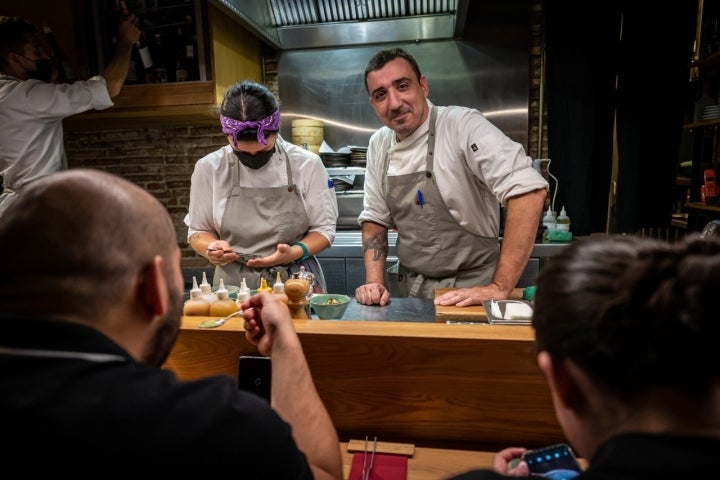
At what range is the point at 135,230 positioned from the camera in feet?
2.32

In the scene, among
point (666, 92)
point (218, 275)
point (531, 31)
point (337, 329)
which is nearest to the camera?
point (337, 329)

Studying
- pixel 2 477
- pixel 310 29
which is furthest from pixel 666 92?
pixel 2 477

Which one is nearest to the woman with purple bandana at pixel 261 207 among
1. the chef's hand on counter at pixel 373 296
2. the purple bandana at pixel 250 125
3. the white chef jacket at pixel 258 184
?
the white chef jacket at pixel 258 184

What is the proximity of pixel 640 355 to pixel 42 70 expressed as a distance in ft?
11.7

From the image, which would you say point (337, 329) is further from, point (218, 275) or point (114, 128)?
point (114, 128)

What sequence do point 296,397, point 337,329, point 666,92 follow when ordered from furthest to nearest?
point 666,92, point 337,329, point 296,397

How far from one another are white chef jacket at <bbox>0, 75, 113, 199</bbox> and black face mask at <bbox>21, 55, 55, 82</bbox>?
8 cm

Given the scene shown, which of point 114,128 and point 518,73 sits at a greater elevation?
point 518,73

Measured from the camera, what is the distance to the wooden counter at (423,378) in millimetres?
1088

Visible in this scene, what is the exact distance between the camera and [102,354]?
0.63 meters

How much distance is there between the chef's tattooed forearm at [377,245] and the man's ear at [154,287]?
5.34 ft

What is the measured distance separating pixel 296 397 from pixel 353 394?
250mm

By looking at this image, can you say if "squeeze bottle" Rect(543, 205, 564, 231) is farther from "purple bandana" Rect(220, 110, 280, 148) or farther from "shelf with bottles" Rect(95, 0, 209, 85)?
"shelf with bottles" Rect(95, 0, 209, 85)

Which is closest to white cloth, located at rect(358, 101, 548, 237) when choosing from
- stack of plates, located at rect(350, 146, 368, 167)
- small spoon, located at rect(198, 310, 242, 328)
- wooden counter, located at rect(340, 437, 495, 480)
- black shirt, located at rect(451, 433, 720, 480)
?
wooden counter, located at rect(340, 437, 495, 480)
